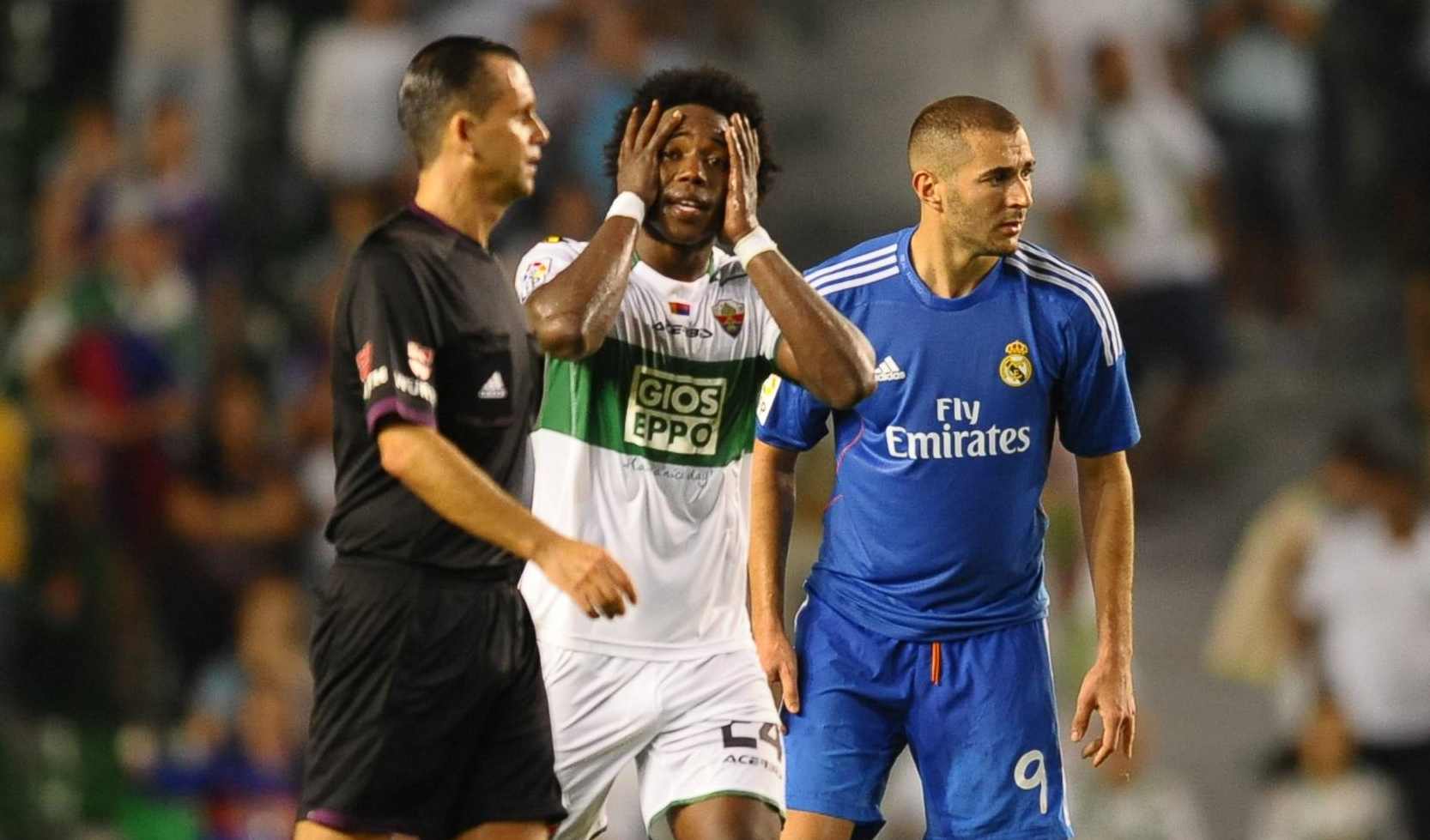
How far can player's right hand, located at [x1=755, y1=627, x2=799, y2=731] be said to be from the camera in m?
5.37

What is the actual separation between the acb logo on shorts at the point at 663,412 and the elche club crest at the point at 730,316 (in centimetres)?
15

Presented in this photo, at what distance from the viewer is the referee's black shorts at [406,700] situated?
417 cm

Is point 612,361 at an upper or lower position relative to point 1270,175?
lower

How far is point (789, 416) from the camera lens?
17.8ft

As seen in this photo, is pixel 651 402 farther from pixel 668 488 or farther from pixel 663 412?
pixel 668 488

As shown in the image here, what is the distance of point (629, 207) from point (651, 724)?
1296mm

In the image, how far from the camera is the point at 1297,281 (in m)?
11.5

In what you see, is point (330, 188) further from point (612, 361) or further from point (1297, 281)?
point (612, 361)

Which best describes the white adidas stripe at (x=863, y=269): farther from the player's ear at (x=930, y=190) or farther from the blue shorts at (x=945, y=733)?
the blue shorts at (x=945, y=733)

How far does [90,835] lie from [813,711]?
19.4 feet

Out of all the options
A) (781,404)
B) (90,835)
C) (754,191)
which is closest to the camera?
(754,191)

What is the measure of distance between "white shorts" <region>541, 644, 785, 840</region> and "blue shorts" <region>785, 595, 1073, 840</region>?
0.21 m

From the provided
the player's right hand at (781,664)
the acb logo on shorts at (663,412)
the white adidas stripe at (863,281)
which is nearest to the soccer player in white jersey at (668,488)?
the acb logo on shorts at (663,412)

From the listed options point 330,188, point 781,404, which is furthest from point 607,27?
point 781,404
